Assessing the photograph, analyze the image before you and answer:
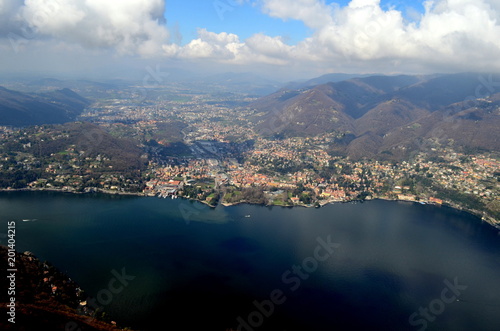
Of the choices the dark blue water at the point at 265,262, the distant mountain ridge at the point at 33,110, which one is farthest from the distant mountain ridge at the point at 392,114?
the distant mountain ridge at the point at 33,110

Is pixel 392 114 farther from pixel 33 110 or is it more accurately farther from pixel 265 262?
pixel 33 110

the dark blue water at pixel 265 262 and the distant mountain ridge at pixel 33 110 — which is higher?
the distant mountain ridge at pixel 33 110

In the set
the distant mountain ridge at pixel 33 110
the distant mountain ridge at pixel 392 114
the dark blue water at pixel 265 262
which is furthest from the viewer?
the distant mountain ridge at pixel 33 110

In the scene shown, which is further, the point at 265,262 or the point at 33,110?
the point at 33,110

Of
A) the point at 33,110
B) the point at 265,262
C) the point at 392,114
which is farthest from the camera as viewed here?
the point at 392,114

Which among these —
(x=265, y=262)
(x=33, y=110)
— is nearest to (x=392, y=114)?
(x=265, y=262)

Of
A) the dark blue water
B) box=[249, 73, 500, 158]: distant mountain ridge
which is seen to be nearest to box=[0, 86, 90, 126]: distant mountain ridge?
the dark blue water

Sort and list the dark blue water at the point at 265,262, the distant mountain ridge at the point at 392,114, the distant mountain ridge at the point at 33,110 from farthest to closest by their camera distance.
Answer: the distant mountain ridge at the point at 33,110 → the distant mountain ridge at the point at 392,114 → the dark blue water at the point at 265,262

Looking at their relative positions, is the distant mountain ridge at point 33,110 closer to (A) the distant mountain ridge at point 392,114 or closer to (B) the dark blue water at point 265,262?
(B) the dark blue water at point 265,262
